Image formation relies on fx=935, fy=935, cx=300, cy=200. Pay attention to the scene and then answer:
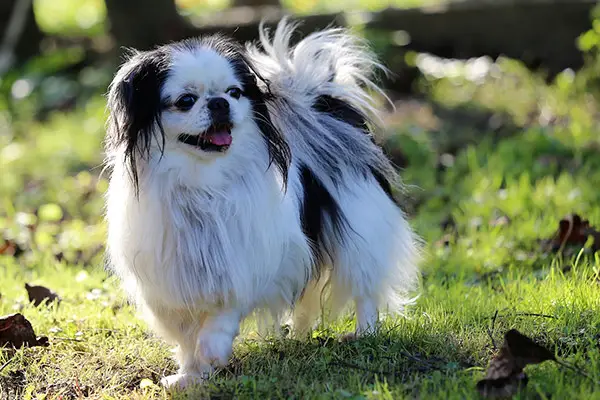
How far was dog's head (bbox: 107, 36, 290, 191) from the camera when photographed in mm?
3098

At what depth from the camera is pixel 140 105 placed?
313 centimetres

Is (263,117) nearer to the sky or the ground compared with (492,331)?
nearer to the sky

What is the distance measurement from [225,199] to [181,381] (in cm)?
64

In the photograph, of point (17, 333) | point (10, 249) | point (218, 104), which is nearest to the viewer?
point (218, 104)

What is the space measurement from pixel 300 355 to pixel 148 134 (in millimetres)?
952

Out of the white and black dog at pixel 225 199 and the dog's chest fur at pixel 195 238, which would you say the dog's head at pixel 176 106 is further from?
the dog's chest fur at pixel 195 238

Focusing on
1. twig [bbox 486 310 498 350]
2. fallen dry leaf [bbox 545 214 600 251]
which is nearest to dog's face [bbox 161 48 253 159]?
twig [bbox 486 310 498 350]

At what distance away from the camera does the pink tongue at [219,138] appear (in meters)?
3.13

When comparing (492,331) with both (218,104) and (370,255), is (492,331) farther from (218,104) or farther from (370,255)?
(218,104)

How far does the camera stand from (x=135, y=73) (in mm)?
3137

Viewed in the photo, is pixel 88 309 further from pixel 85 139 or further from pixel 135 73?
pixel 85 139

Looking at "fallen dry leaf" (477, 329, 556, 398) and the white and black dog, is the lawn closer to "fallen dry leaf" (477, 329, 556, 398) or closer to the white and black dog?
"fallen dry leaf" (477, 329, 556, 398)

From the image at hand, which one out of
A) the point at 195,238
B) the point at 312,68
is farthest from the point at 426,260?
the point at 195,238

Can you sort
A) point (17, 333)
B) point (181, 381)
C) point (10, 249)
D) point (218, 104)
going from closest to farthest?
1. point (218, 104)
2. point (181, 381)
3. point (17, 333)
4. point (10, 249)
